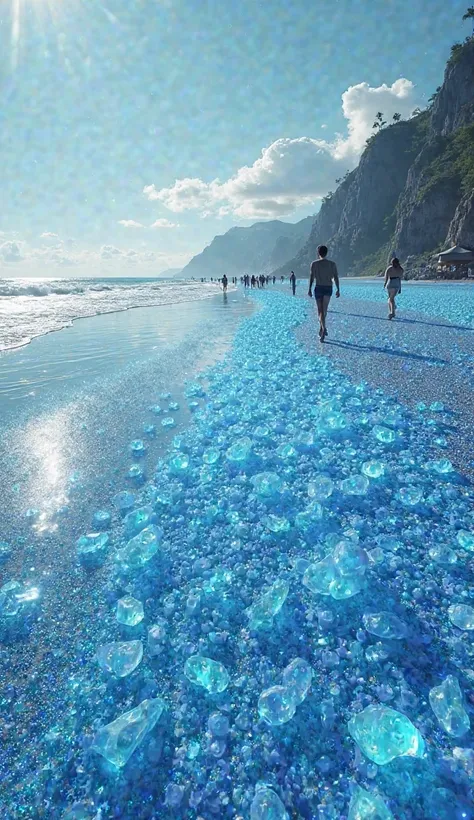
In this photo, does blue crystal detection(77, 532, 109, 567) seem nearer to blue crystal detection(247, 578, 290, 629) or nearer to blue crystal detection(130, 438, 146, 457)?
blue crystal detection(247, 578, 290, 629)

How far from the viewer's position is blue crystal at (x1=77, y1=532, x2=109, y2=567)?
2852mm

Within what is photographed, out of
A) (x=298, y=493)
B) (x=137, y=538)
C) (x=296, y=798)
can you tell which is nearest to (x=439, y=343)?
(x=298, y=493)

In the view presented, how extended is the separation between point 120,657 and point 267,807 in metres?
0.99

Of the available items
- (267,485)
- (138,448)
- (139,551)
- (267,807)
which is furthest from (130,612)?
(138,448)

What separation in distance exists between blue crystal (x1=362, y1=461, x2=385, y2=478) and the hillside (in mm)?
49940

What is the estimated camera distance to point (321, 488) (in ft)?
11.0

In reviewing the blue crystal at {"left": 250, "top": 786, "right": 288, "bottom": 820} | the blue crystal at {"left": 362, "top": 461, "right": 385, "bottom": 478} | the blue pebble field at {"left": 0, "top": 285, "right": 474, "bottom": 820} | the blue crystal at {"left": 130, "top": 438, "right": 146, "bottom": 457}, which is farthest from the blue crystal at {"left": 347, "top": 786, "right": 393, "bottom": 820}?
the blue crystal at {"left": 130, "top": 438, "right": 146, "bottom": 457}

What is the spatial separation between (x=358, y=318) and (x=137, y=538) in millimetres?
13156

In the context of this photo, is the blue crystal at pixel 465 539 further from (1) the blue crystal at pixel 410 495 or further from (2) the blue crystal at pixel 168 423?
(2) the blue crystal at pixel 168 423

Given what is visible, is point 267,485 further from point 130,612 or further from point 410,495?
point 130,612

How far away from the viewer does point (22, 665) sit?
2094mm

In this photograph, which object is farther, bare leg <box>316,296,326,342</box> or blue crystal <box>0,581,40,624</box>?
bare leg <box>316,296,326,342</box>

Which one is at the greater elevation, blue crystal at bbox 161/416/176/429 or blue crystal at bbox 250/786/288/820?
blue crystal at bbox 161/416/176/429

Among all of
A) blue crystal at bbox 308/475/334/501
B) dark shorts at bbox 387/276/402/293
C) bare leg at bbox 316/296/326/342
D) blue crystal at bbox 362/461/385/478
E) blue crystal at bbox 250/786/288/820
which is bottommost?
blue crystal at bbox 250/786/288/820
